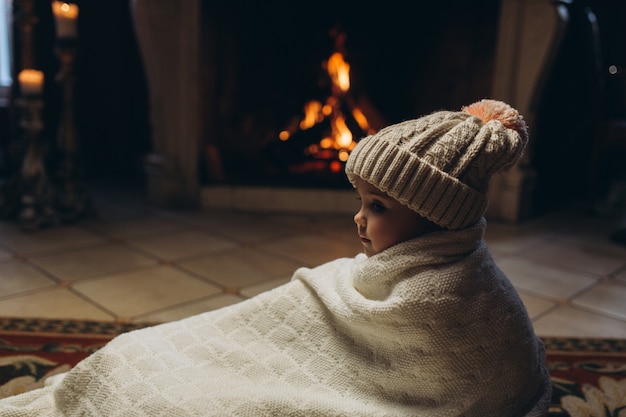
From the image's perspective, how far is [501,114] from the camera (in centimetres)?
86

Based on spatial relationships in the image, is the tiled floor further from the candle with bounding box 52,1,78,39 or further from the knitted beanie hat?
the knitted beanie hat

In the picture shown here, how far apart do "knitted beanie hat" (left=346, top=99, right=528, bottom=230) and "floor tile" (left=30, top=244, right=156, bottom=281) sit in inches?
49.4

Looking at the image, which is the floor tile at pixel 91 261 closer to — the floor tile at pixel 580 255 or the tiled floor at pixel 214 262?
the tiled floor at pixel 214 262

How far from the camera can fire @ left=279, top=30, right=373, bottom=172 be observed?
2876 mm

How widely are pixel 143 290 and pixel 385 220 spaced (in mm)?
1039

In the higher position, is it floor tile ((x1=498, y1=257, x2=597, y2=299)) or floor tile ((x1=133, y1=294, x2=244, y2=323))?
floor tile ((x1=133, y1=294, x2=244, y2=323))

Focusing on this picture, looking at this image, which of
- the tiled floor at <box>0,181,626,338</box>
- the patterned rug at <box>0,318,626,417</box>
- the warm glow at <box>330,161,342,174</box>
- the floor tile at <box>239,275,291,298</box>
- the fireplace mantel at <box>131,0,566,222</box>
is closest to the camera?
the patterned rug at <box>0,318,626,417</box>

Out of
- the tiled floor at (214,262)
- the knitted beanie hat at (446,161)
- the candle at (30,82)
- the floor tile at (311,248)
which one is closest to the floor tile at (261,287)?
the tiled floor at (214,262)

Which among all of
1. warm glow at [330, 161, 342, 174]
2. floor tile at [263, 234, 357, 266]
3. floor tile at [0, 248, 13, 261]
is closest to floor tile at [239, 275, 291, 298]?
floor tile at [263, 234, 357, 266]

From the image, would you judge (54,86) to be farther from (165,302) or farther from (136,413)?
(136,413)

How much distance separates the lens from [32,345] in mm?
1297

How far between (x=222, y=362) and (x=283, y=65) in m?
2.23

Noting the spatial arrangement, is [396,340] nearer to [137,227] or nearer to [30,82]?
[137,227]

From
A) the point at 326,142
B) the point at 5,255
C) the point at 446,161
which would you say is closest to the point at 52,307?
the point at 5,255
